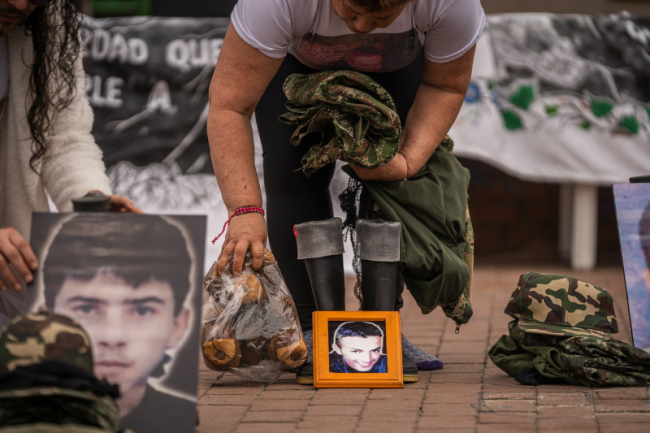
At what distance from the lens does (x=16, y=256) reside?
1535 mm

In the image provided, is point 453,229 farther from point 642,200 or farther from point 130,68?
point 130,68

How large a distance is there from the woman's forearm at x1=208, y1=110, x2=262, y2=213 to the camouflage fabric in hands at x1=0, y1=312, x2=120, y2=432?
0.78 m

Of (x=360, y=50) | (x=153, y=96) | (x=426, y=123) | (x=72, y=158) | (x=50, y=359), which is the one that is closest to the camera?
(x=50, y=359)

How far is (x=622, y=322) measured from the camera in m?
2.96

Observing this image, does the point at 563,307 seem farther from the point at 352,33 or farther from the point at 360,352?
the point at 352,33

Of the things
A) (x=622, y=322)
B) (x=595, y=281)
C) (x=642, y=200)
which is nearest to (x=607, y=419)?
(x=642, y=200)

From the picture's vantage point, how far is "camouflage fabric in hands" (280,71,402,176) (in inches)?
79.9

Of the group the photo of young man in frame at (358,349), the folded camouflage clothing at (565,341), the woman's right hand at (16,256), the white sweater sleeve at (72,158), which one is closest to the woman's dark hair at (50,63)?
the white sweater sleeve at (72,158)

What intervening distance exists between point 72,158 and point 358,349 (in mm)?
944

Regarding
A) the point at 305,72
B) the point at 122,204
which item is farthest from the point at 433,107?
the point at 122,204

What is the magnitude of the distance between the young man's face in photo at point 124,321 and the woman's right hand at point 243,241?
471 millimetres

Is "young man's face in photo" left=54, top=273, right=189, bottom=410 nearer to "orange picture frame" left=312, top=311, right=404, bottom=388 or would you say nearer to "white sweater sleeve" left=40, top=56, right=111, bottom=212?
"white sweater sleeve" left=40, top=56, right=111, bottom=212

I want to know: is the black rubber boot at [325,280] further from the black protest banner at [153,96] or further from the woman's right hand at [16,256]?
the black protest banner at [153,96]

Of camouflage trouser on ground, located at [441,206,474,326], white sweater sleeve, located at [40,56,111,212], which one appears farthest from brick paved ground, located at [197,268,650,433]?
white sweater sleeve, located at [40,56,111,212]
